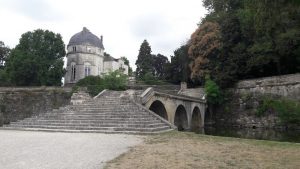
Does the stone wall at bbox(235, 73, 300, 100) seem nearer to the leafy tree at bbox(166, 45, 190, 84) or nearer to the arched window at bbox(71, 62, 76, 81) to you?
the leafy tree at bbox(166, 45, 190, 84)

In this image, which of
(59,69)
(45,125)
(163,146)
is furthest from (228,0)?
(163,146)

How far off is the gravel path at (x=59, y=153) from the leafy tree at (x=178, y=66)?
37.1 metres

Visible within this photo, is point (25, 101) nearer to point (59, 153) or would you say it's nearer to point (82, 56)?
point (82, 56)

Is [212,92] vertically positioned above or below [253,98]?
above

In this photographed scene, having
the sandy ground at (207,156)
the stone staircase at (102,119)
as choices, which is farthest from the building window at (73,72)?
the sandy ground at (207,156)

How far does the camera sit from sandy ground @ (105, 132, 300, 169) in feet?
28.0

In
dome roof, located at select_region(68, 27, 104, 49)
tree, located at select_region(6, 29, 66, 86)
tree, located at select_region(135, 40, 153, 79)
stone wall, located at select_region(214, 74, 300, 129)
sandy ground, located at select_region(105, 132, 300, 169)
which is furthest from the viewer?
tree, located at select_region(135, 40, 153, 79)

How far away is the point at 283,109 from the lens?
105ft

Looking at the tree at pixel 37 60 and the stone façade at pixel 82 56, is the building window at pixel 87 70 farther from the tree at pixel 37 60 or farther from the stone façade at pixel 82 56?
the tree at pixel 37 60

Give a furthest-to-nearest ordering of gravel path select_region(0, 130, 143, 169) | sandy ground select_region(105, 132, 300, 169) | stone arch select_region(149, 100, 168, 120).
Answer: stone arch select_region(149, 100, 168, 120) → gravel path select_region(0, 130, 143, 169) → sandy ground select_region(105, 132, 300, 169)

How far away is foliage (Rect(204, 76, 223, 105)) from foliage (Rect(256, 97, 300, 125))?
15.1ft

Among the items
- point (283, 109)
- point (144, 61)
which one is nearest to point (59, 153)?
point (283, 109)

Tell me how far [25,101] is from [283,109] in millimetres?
25803

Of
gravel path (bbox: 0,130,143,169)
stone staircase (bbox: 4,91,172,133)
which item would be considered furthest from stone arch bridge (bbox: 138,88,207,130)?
gravel path (bbox: 0,130,143,169)
